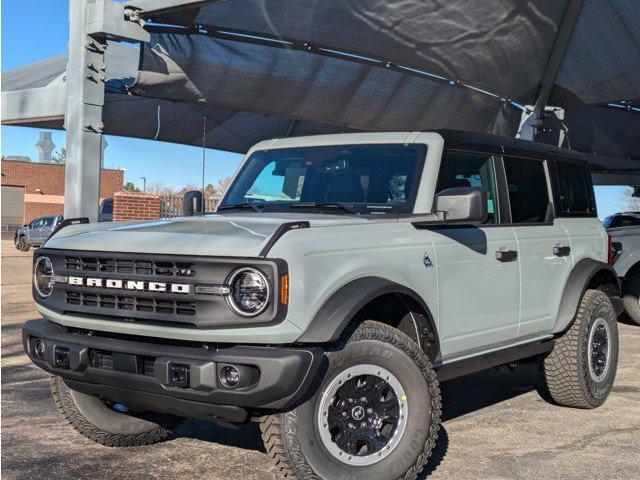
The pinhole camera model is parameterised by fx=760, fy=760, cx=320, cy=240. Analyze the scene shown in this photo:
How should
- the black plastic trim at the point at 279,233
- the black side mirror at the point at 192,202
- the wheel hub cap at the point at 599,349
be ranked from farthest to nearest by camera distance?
1. the wheel hub cap at the point at 599,349
2. the black side mirror at the point at 192,202
3. the black plastic trim at the point at 279,233

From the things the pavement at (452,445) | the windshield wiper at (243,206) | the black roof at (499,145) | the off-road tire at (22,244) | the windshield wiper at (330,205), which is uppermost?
the black roof at (499,145)

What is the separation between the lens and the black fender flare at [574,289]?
581 cm

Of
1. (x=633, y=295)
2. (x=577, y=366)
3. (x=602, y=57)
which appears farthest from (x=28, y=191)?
(x=577, y=366)

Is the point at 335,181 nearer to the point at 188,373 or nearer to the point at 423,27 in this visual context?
the point at 188,373

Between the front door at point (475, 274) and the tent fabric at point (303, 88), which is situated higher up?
the tent fabric at point (303, 88)

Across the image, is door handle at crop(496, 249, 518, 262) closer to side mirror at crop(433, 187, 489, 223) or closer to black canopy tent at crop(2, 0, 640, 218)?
side mirror at crop(433, 187, 489, 223)

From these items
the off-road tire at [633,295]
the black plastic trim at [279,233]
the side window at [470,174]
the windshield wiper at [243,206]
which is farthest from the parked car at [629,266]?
the black plastic trim at [279,233]

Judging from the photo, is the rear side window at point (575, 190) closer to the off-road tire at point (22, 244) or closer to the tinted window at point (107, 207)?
the tinted window at point (107, 207)

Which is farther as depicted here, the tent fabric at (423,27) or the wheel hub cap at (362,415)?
the tent fabric at (423,27)

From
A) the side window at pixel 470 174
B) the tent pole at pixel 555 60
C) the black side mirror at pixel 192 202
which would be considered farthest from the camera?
the tent pole at pixel 555 60

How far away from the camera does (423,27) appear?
11.5 metres

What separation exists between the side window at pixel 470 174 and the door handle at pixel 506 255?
25 centimetres

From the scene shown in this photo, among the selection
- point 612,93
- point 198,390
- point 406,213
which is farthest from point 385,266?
point 612,93

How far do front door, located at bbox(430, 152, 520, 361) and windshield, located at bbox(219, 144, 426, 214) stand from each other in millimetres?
245
